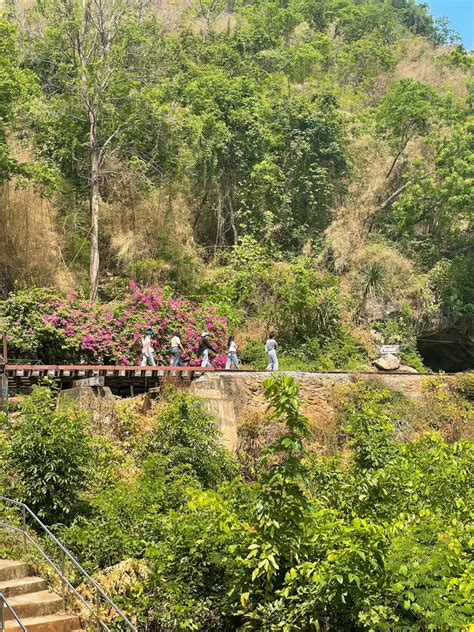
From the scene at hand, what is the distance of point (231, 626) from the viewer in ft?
26.8

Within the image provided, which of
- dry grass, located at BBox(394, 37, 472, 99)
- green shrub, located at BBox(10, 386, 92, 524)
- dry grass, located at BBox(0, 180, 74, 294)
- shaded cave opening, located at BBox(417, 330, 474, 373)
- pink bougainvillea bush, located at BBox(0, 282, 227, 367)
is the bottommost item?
shaded cave opening, located at BBox(417, 330, 474, 373)

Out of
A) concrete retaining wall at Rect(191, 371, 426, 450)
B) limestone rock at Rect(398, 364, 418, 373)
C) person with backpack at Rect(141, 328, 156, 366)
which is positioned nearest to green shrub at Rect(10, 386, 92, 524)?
concrete retaining wall at Rect(191, 371, 426, 450)

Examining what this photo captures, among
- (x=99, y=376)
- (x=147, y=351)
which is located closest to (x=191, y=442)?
(x=99, y=376)

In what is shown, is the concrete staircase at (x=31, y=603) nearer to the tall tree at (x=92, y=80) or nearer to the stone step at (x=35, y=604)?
the stone step at (x=35, y=604)

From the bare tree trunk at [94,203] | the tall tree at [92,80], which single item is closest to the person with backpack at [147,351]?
the tall tree at [92,80]

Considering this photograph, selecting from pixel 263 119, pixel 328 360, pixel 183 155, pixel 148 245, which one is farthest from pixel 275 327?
pixel 263 119

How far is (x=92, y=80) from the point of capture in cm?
2362

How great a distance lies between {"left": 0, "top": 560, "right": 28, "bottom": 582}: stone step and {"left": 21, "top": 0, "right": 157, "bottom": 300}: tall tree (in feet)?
49.5

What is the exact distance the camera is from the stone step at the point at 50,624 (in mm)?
7488

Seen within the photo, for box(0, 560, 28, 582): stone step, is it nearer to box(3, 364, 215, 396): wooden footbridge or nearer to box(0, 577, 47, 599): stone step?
box(0, 577, 47, 599): stone step

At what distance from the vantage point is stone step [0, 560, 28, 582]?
27.6 feet

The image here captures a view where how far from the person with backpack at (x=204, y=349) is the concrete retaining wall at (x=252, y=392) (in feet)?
10.1

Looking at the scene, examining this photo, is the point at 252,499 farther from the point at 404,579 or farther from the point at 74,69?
the point at 74,69

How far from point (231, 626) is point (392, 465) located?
3149 millimetres
